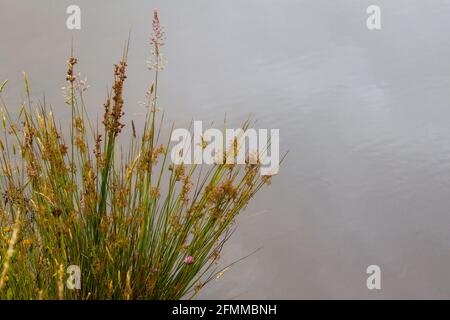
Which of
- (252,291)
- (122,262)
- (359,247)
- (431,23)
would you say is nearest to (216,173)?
(122,262)

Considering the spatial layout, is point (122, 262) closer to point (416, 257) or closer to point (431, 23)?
point (416, 257)

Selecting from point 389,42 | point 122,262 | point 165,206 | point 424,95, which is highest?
point 389,42

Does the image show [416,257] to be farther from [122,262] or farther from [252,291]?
[122,262]

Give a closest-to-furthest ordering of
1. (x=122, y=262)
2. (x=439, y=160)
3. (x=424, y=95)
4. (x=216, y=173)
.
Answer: (x=122, y=262), (x=216, y=173), (x=439, y=160), (x=424, y=95)

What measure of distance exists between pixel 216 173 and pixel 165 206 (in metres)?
0.18

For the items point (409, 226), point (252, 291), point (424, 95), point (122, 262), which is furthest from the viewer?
point (424, 95)

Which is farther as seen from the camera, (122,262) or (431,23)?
(431,23)

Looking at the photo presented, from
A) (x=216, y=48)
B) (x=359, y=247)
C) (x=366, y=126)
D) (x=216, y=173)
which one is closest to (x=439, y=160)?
(x=366, y=126)

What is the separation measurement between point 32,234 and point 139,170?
0.39m

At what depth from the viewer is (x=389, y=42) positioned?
5.95 meters

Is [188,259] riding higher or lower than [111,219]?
lower

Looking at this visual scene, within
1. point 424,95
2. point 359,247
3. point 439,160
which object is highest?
point 424,95

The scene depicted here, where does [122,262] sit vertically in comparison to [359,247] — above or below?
below

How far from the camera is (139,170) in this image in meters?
2.00
